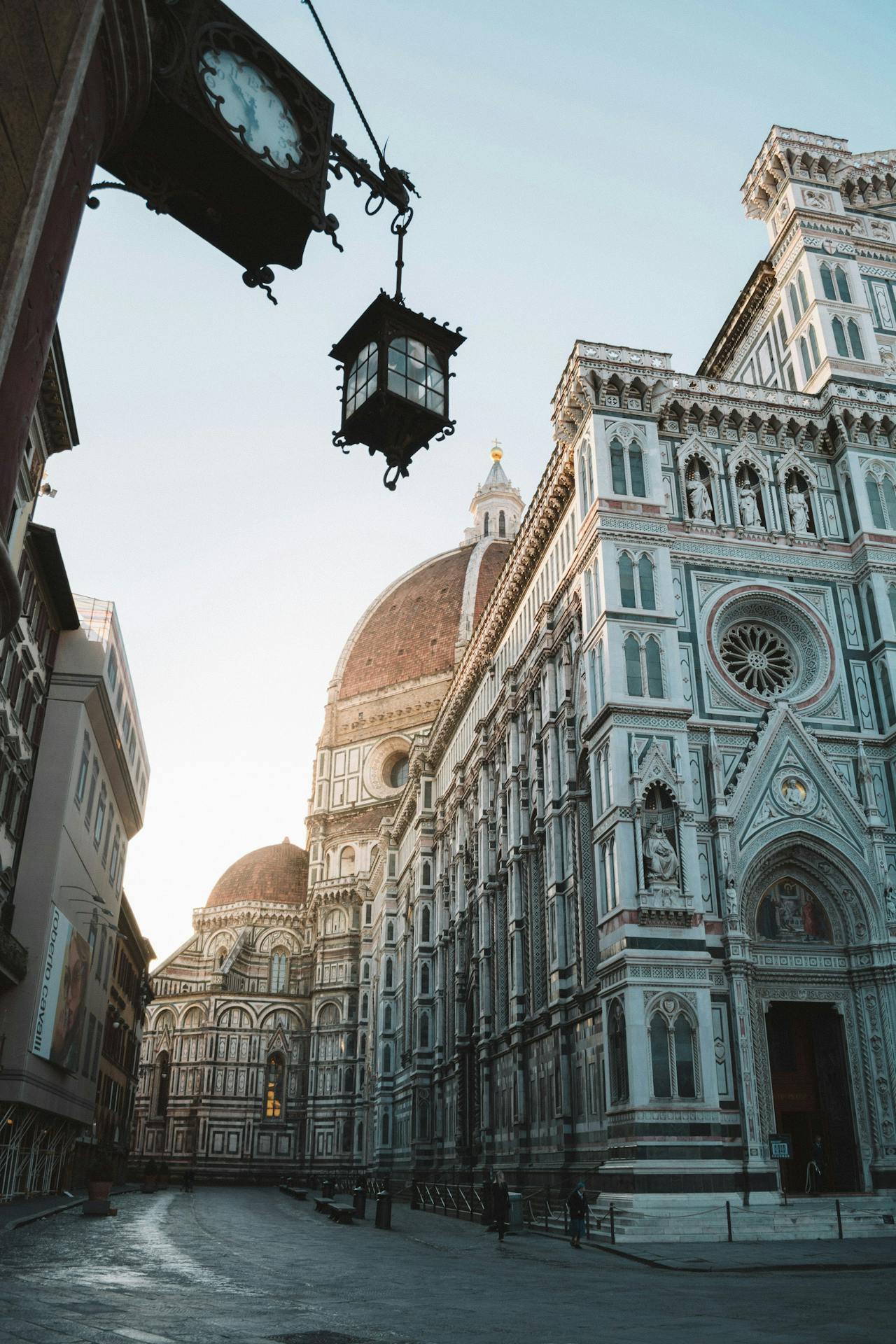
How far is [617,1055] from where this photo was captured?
2578 centimetres

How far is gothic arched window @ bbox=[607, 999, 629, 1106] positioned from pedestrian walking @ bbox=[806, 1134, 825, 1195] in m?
5.09

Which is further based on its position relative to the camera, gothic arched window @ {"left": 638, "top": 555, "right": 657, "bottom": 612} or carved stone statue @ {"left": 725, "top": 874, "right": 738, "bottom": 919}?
gothic arched window @ {"left": 638, "top": 555, "right": 657, "bottom": 612}

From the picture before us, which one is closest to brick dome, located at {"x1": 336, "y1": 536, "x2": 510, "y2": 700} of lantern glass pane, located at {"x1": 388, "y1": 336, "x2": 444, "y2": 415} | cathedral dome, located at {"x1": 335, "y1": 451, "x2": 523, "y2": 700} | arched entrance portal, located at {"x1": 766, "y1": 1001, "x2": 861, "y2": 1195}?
cathedral dome, located at {"x1": 335, "y1": 451, "x2": 523, "y2": 700}

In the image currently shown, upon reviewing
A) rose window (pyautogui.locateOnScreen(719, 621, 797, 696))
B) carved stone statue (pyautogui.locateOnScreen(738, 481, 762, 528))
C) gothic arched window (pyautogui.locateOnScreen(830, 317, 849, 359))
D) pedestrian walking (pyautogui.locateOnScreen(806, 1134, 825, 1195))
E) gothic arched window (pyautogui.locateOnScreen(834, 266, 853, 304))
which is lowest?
pedestrian walking (pyautogui.locateOnScreen(806, 1134, 825, 1195))

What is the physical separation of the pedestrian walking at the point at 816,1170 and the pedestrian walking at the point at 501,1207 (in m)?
7.17

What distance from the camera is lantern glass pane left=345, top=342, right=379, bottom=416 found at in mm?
7930

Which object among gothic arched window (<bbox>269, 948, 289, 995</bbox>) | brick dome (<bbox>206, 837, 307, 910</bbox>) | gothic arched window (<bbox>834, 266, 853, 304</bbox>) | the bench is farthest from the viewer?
brick dome (<bbox>206, 837, 307, 910</bbox>)

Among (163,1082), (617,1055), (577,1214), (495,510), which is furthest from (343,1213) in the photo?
(495,510)

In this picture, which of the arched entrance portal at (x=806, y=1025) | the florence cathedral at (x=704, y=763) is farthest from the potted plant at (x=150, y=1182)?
the arched entrance portal at (x=806, y=1025)

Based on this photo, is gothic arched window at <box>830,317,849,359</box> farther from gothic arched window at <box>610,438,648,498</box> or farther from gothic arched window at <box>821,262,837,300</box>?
gothic arched window at <box>610,438,648,498</box>

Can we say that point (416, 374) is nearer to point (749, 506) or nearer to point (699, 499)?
point (699, 499)

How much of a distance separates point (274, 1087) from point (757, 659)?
5875 centimetres

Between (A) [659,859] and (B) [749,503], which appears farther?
(B) [749,503]

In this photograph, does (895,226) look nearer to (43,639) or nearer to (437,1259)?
(43,639)
